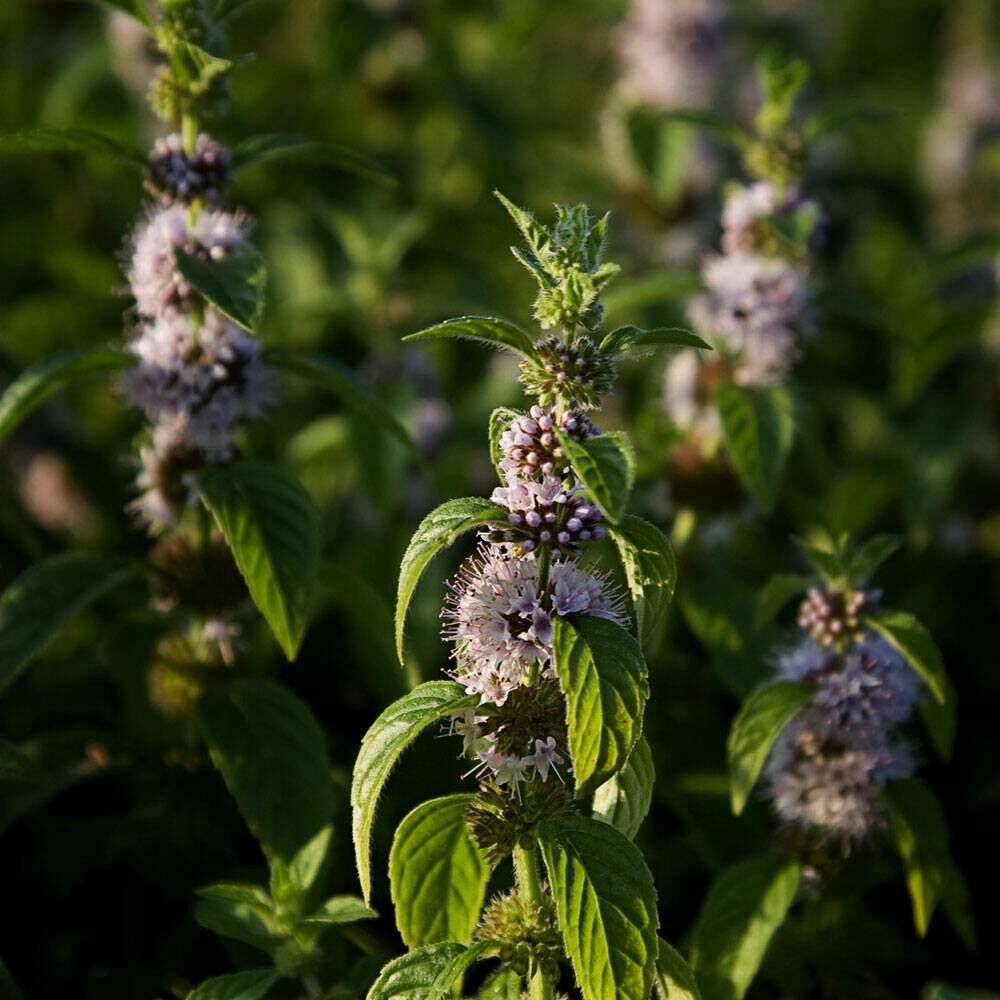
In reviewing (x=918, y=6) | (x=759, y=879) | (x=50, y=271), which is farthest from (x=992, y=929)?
(x=918, y=6)

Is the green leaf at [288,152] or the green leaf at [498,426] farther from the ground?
the green leaf at [288,152]

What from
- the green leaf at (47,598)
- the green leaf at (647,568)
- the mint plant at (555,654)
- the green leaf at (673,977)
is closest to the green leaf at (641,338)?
the mint plant at (555,654)

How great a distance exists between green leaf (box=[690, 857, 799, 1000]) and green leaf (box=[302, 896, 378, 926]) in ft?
2.21

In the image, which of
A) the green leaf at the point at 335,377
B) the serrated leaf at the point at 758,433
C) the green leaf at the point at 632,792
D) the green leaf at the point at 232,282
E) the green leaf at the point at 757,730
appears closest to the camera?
the green leaf at the point at 632,792

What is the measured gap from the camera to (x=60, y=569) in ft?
8.88

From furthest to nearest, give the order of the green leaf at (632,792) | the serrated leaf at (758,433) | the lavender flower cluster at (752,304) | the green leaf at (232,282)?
the lavender flower cluster at (752,304) < the serrated leaf at (758,433) < the green leaf at (232,282) < the green leaf at (632,792)

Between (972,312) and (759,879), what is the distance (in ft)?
6.52

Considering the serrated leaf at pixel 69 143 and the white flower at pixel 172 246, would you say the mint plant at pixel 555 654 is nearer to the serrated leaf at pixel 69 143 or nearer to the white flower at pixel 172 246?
the white flower at pixel 172 246

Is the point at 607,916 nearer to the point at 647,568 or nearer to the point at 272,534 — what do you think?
the point at 647,568

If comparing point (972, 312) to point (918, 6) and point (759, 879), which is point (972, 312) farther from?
point (918, 6)

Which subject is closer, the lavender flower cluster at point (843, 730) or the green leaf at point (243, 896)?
the green leaf at point (243, 896)

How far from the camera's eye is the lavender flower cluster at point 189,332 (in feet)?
8.35

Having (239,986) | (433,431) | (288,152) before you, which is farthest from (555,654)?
(433,431)

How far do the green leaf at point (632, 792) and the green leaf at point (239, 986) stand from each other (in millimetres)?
609
